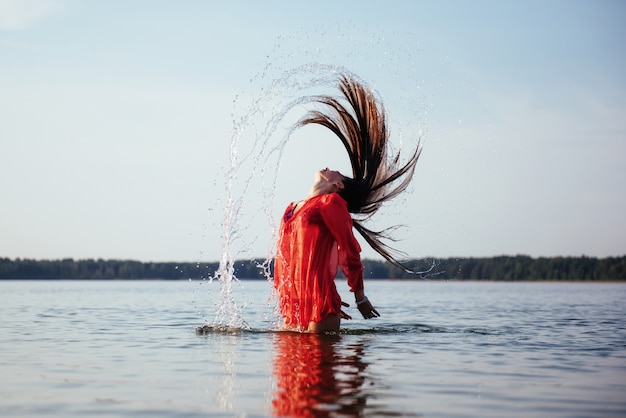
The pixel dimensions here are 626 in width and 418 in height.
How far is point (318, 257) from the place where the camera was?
1148 cm

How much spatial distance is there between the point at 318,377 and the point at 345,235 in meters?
3.79

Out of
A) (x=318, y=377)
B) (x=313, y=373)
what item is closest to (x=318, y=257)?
(x=313, y=373)

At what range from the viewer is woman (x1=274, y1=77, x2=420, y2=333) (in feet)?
36.7

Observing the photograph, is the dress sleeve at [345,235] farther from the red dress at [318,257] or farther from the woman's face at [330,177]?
the woman's face at [330,177]

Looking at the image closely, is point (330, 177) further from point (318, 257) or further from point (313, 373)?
point (313, 373)

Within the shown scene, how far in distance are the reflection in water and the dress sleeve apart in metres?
0.84

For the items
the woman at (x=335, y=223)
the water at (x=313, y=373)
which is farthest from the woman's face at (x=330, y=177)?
the water at (x=313, y=373)

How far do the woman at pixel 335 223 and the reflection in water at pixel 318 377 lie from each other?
1.93 feet

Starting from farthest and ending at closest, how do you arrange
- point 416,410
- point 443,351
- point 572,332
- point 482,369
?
1. point 572,332
2. point 443,351
3. point 482,369
4. point 416,410

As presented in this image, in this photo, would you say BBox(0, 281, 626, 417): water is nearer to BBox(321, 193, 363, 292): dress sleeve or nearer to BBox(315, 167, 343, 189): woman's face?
BBox(321, 193, 363, 292): dress sleeve

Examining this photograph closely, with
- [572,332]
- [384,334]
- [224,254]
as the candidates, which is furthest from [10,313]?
[572,332]

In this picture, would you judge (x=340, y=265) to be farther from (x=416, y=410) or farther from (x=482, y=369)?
(x=416, y=410)

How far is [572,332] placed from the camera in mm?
13773

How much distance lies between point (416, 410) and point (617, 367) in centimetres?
375
